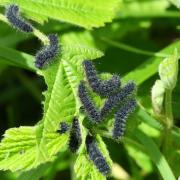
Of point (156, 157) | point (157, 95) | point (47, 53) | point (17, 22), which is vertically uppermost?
point (17, 22)

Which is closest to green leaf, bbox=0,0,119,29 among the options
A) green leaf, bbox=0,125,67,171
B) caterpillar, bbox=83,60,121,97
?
caterpillar, bbox=83,60,121,97

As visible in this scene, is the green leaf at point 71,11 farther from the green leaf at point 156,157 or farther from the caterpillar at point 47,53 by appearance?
the green leaf at point 156,157

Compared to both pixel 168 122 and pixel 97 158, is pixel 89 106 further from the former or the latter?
pixel 168 122

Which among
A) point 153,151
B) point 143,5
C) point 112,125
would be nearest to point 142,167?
point 153,151

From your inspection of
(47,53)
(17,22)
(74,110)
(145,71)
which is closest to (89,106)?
(74,110)

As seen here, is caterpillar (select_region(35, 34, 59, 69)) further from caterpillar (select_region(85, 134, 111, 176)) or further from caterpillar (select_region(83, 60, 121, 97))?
caterpillar (select_region(85, 134, 111, 176))

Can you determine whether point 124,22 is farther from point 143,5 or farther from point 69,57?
point 69,57

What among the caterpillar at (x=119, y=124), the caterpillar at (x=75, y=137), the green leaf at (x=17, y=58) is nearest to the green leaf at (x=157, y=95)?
the caterpillar at (x=119, y=124)
